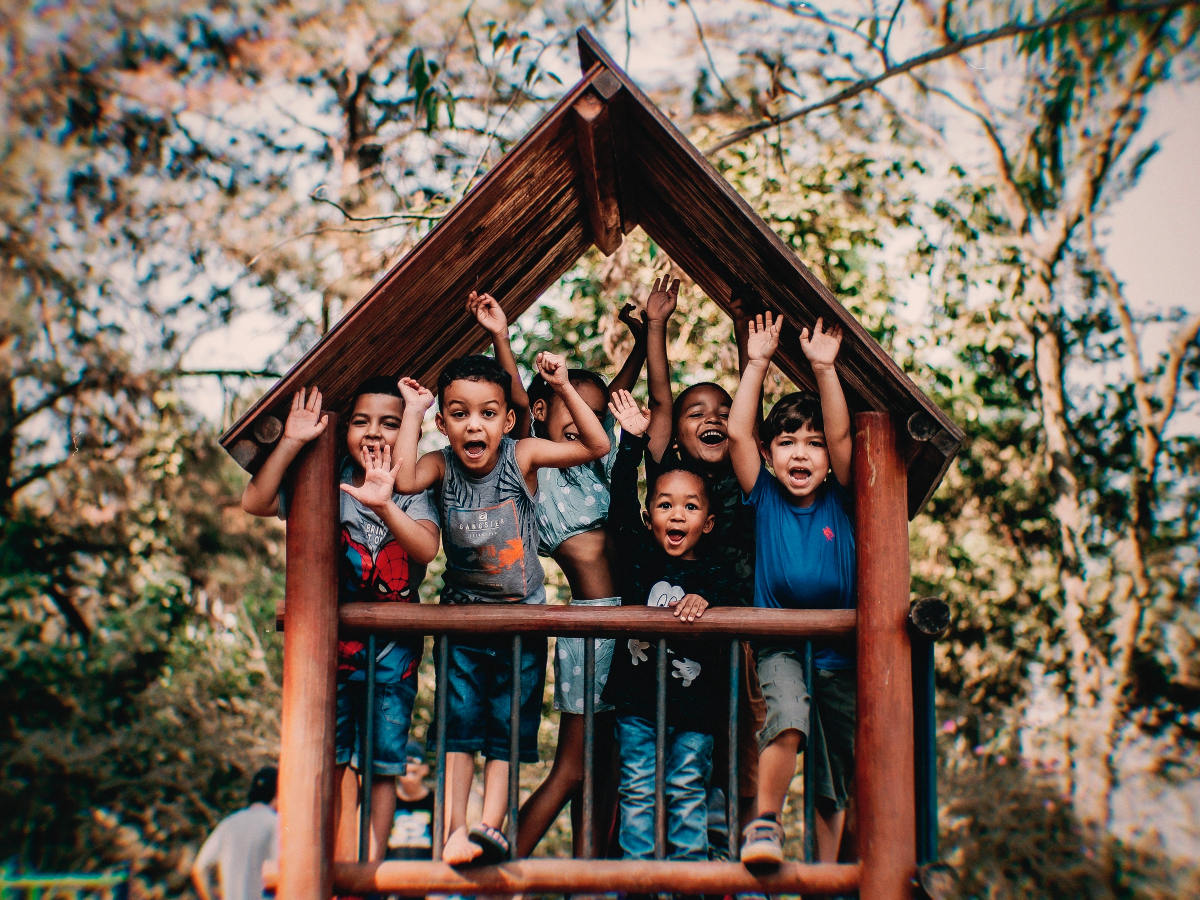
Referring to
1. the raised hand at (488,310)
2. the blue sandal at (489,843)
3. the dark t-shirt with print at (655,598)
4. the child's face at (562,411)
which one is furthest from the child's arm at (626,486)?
the blue sandal at (489,843)

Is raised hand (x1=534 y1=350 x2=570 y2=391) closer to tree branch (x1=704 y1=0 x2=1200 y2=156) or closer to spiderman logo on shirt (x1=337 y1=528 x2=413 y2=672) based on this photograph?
spiderman logo on shirt (x1=337 y1=528 x2=413 y2=672)

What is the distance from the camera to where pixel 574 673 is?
407 cm

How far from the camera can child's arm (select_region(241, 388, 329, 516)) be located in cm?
352

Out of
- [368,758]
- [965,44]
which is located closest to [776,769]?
[368,758]

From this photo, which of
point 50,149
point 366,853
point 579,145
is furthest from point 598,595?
point 50,149

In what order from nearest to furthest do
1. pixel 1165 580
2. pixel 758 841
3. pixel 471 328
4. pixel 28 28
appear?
pixel 758 841 → pixel 471 328 → pixel 1165 580 → pixel 28 28

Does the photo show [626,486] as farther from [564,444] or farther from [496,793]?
[496,793]

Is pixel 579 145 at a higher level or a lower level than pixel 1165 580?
higher

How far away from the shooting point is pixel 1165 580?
35.7ft

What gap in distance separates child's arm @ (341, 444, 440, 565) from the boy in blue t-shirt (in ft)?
4.13

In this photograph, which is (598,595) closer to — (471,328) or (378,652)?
(378,652)

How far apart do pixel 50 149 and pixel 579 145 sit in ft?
37.5

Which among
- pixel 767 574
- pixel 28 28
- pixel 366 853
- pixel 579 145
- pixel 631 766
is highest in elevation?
pixel 28 28

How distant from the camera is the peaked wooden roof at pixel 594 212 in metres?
3.42
